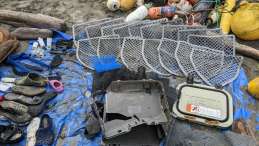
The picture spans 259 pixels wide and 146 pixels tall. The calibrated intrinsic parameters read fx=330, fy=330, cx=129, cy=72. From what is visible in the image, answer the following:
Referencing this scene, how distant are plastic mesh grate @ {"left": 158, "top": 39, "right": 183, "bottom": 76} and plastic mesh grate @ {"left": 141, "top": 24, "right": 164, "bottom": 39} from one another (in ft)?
0.48

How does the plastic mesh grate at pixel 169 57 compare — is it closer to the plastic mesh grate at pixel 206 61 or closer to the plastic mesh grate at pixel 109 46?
the plastic mesh grate at pixel 206 61

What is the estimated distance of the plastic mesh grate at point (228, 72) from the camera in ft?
10.9

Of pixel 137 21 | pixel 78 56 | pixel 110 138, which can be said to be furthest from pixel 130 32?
pixel 110 138

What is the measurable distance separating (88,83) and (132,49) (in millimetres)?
615

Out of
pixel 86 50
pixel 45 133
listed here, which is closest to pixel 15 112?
pixel 45 133

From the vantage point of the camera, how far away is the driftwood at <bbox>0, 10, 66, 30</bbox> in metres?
4.09

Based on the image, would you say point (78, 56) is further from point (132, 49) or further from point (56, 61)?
point (132, 49)

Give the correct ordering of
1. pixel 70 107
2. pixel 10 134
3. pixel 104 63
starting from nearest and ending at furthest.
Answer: pixel 10 134 → pixel 70 107 → pixel 104 63

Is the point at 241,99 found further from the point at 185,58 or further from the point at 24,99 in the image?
the point at 24,99

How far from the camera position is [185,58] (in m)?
3.47

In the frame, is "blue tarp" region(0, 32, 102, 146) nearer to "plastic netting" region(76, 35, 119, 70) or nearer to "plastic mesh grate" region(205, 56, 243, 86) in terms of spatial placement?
"plastic netting" region(76, 35, 119, 70)

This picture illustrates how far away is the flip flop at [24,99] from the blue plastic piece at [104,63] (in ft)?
2.08

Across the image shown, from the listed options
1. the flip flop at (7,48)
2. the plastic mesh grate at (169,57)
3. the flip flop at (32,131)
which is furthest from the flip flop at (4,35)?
the plastic mesh grate at (169,57)

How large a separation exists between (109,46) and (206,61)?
3.48 ft
